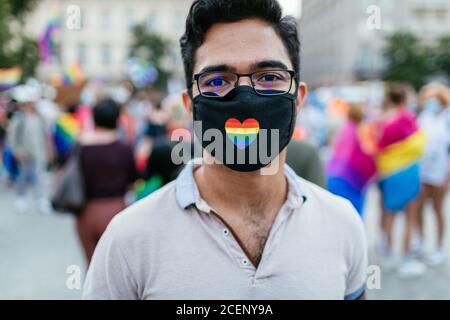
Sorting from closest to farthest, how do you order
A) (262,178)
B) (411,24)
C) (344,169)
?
(262,178), (344,169), (411,24)

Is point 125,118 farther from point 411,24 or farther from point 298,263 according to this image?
point 411,24

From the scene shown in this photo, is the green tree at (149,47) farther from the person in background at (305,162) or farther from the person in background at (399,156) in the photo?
the person in background at (305,162)

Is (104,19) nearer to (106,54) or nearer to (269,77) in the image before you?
(106,54)

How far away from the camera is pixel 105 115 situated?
3.50 m

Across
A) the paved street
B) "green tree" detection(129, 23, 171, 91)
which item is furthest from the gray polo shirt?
"green tree" detection(129, 23, 171, 91)

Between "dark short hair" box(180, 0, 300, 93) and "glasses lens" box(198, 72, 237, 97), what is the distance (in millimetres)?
88

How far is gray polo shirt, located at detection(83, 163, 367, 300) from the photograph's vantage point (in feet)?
4.45

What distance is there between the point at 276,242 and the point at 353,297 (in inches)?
13.6

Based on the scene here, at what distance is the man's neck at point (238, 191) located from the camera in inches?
57.8

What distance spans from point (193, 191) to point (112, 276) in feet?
1.05
